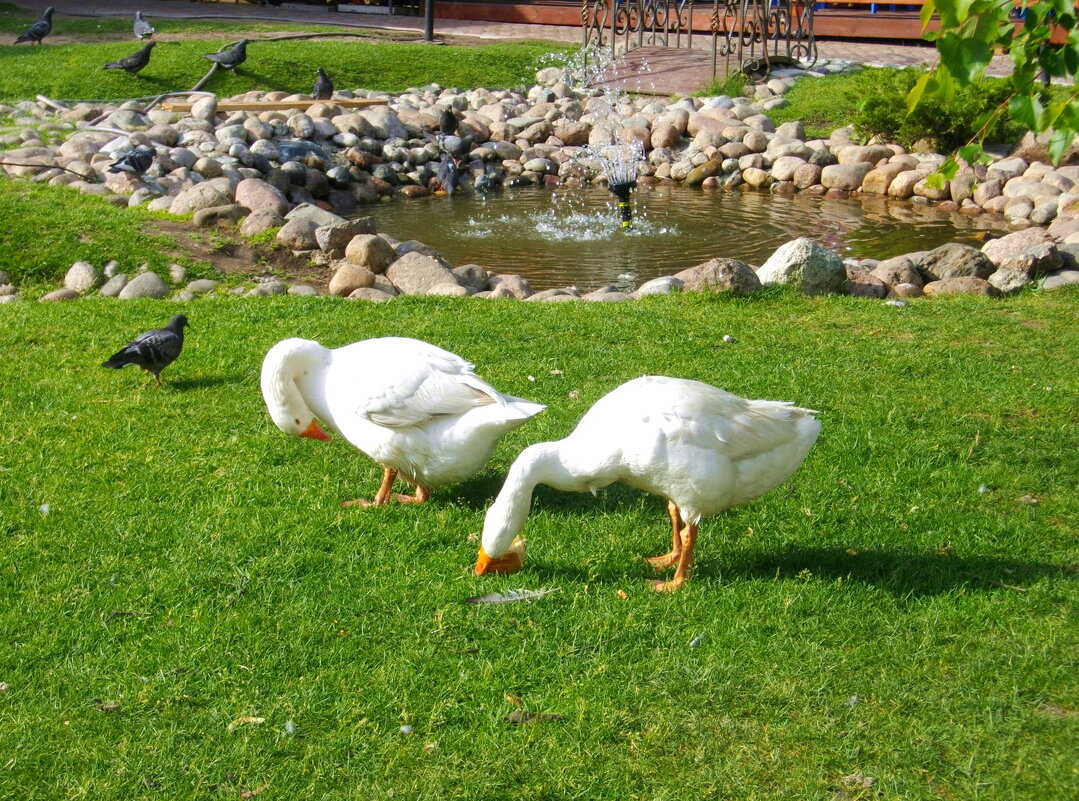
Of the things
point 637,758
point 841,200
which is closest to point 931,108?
point 841,200

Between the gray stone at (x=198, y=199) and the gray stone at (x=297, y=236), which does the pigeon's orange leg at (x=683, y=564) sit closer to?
the gray stone at (x=297, y=236)

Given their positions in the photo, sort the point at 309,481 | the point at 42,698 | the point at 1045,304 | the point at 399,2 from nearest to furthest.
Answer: the point at 42,698 → the point at 309,481 → the point at 1045,304 → the point at 399,2

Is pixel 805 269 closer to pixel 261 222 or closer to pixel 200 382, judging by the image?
pixel 200 382

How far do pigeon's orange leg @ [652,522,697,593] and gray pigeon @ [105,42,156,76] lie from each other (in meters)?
16.9

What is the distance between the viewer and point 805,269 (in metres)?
9.27

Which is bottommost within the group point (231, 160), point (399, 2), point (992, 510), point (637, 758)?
point (637, 758)

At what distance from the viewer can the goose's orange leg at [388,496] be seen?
5375 mm

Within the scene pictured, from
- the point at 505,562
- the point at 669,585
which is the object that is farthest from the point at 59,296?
the point at 669,585

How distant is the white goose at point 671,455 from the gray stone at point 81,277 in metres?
6.43

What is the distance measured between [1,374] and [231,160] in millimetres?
7958

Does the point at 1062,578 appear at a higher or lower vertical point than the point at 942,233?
lower

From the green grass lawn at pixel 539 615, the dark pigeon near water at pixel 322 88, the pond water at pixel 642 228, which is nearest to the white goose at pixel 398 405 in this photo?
the green grass lawn at pixel 539 615

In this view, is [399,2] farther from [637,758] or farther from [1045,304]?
[637,758]

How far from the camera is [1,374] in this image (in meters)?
7.05
